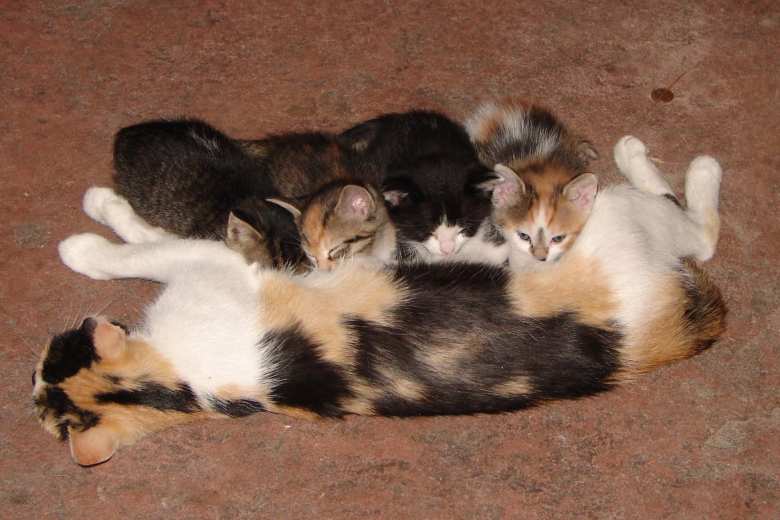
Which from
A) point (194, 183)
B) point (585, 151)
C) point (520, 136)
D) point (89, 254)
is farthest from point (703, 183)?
point (89, 254)

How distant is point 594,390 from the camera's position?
2.64 metres

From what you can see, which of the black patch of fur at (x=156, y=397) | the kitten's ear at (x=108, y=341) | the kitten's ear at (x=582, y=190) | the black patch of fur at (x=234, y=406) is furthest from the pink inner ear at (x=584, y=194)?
the kitten's ear at (x=108, y=341)

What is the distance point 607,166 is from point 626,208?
0.61 metres

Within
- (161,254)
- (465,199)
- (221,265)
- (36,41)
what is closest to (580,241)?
(465,199)

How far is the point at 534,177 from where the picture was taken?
10.1ft

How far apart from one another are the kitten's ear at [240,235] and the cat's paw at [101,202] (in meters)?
0.58

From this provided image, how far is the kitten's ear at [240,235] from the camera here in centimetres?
274

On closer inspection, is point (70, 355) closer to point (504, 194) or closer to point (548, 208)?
point (504, 194)

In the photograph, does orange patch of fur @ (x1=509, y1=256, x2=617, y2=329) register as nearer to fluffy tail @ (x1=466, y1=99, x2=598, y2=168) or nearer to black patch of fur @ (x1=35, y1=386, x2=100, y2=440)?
fluffy tail @ (x1=466, y1=99, x2=598, y2=168)

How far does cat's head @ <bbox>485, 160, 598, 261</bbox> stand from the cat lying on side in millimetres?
70

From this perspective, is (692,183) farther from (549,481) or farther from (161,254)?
(161,254)

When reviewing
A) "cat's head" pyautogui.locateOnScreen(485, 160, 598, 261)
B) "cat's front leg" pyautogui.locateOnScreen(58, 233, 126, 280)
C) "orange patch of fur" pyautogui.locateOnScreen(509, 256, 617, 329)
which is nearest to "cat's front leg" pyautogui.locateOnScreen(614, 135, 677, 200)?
"cat's head" pyautogui.locateOnScreen(485, 160, 598, 261)

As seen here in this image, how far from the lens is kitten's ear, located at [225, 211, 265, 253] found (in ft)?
8.98

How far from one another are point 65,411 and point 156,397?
270 mm
